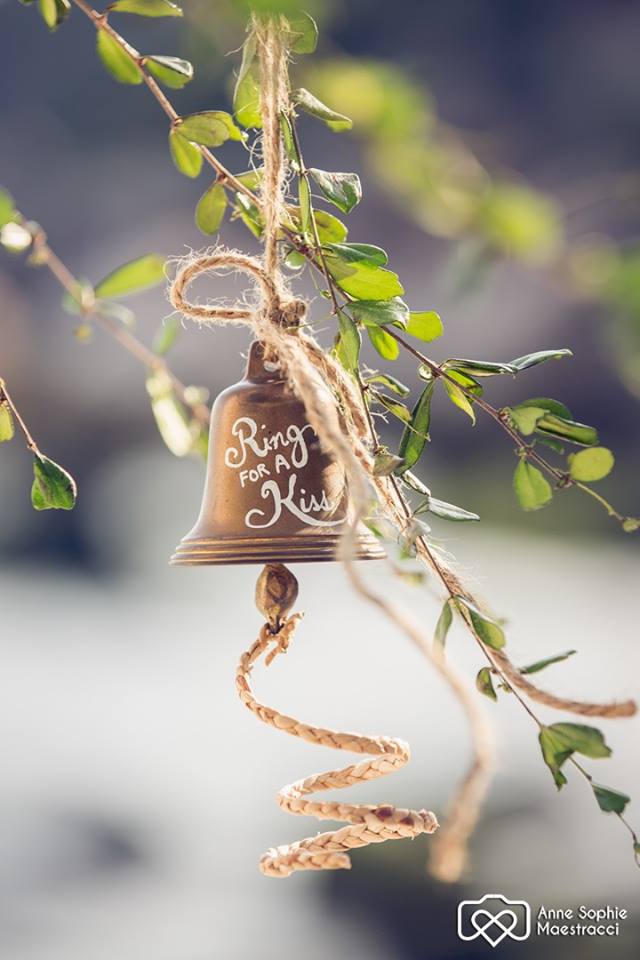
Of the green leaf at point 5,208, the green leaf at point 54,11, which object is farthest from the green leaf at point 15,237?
the green leaf at point 54,11

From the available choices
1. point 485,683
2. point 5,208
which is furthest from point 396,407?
point 5,208

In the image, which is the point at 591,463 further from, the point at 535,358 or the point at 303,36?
the point at 303,36

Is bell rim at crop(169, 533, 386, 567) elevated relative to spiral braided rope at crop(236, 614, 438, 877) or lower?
elevated

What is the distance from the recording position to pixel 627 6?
2.16m

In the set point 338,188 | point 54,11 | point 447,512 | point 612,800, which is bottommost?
point 612,800

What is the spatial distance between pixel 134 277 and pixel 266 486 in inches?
8.2

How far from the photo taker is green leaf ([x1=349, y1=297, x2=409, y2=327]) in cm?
45

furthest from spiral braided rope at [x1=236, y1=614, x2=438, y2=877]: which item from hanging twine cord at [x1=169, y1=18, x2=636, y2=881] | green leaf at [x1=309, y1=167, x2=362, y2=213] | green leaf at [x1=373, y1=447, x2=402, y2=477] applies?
green leaf at [x1=309, y1=167, x2=362, y2=213]

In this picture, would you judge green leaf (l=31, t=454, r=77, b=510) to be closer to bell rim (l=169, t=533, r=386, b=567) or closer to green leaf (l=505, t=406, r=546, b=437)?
bell rim (l=169, t=533, r=386, b=567)

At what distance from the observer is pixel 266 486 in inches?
20.6

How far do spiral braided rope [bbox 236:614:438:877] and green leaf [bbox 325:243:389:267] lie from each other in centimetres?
20

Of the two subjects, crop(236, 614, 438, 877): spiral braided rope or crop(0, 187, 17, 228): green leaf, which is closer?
crop(236, 614, 438, 877): spiral braided rope

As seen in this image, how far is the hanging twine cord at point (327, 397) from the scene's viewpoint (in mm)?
429

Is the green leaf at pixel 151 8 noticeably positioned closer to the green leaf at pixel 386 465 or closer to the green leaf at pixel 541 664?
the green leaf at pixel 386 465
